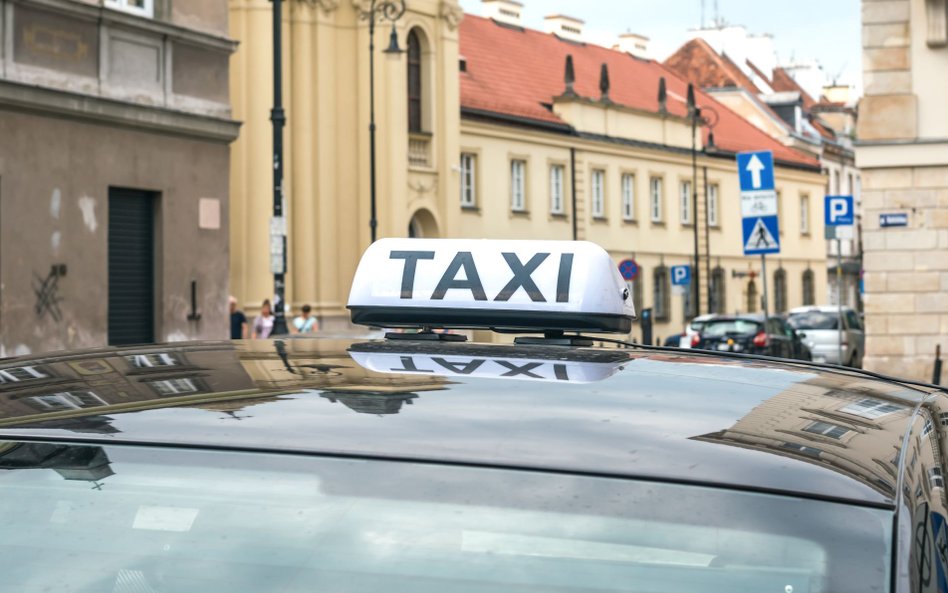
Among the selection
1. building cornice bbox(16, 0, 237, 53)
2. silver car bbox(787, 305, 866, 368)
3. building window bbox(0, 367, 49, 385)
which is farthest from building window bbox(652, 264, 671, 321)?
building window bbox(0, 367, 49, 385)

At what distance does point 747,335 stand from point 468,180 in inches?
772

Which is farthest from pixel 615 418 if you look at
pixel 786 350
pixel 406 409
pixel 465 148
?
pixel 465 148

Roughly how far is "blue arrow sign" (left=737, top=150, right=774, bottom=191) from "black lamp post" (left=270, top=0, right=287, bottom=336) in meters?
6.51

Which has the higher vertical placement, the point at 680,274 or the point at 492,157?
the point at 492,157

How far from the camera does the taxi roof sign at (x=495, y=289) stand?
3.15 metres

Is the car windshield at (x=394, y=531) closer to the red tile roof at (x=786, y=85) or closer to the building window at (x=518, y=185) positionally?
the building window at (x=518, y=185)

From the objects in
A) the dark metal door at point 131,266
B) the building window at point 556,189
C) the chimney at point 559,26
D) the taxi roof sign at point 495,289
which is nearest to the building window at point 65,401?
the taxi roof sign at point 495,289

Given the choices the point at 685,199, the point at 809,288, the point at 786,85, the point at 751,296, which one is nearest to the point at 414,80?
the point at 685,199

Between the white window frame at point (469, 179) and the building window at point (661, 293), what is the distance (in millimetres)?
11912

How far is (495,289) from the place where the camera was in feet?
10.4

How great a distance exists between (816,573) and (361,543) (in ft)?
1.81

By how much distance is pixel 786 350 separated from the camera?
112 ft

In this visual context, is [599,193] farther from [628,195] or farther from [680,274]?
[680,274]

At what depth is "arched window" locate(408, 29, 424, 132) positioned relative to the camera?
43.9m
